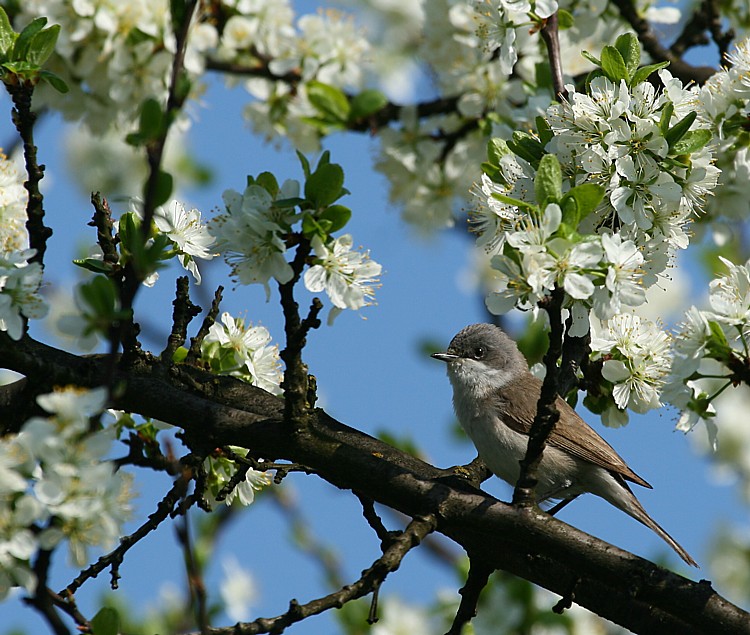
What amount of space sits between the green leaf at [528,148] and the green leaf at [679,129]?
1.44 feet

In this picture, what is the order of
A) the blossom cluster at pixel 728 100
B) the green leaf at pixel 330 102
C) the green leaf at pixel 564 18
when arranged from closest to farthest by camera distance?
the blossom cluster at pixel 728 100 < the green leaf at pixel 564 18 < the green leaf at pixel 330 102

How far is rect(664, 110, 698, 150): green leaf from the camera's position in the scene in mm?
3359

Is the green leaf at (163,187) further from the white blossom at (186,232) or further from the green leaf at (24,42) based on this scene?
the green leaf at (24,42)

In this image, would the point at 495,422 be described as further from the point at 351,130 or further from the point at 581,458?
the point at 351,130

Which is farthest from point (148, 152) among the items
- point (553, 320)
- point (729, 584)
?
point (729, 584)

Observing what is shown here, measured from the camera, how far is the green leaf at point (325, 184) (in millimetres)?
3086

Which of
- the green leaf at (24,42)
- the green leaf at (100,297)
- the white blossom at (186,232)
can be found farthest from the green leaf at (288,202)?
the green leaf at (24,42)

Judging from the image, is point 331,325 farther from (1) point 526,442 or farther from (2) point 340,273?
(1) point 526,442

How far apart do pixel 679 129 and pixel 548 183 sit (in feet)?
2.07

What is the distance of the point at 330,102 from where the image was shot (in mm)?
5383

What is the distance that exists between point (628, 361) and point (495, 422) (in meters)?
1.48

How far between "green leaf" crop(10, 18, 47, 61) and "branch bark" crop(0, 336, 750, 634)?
3.55 ft

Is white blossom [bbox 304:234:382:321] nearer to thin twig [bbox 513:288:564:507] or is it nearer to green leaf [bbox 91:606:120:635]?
thin twig [bbox 513:288:564:507]

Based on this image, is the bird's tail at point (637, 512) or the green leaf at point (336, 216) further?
the bird's tail at point (637, 512)
